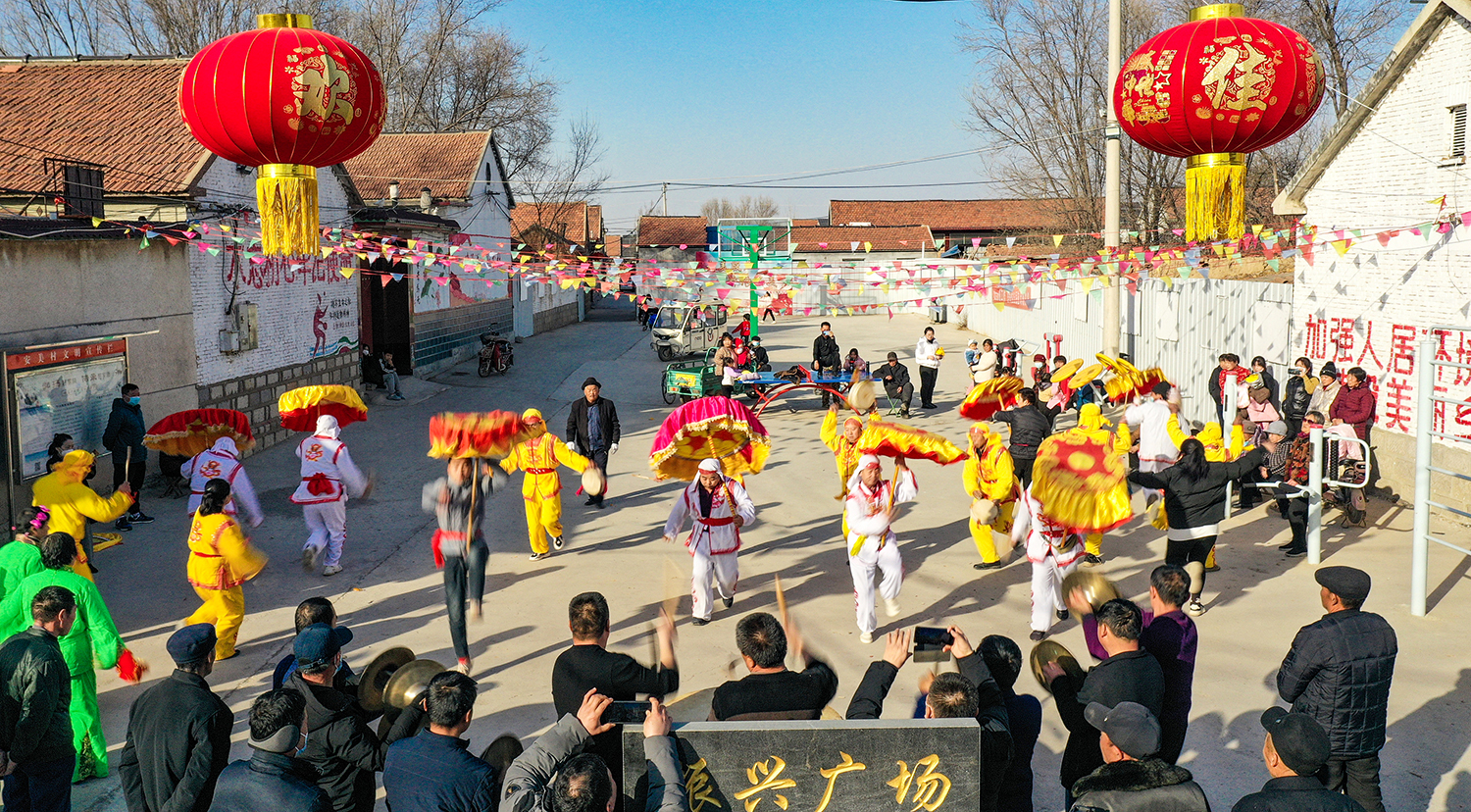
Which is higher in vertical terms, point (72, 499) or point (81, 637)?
point (72, 499)

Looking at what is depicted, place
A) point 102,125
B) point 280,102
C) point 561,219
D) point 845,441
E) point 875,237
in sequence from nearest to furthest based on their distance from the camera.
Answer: point 280,102, point 845,441, point 102,125, point 561,219, point 875,237

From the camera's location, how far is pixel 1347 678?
4582 millimetres

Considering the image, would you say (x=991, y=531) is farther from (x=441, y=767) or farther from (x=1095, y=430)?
(x=441, y=767)

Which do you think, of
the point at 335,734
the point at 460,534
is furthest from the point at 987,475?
the point at 335,734

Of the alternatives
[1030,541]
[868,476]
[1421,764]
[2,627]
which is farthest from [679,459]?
[1421,764]

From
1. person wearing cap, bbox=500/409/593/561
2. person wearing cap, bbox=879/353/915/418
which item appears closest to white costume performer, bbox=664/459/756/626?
person wearing cap, bbox=500/409/593/561

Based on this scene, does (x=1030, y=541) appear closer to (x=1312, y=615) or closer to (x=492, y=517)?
(x=1312, y=615)

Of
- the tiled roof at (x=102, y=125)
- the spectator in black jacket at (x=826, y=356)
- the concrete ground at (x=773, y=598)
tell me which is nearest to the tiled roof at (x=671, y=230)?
the spectator in black jacket at (x=826, y=356)

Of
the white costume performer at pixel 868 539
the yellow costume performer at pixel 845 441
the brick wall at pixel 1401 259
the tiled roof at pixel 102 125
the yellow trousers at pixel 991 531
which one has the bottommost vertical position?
the yellow trousers at pixel 991 531

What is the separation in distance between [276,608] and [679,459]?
3.57 m

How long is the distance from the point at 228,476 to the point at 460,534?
10.1ft

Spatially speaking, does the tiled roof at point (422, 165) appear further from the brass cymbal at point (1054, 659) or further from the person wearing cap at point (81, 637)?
the brass cymbal at point (1054, 659)

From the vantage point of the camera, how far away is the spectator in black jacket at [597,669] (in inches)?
165

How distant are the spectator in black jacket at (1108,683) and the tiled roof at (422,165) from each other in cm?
2490
